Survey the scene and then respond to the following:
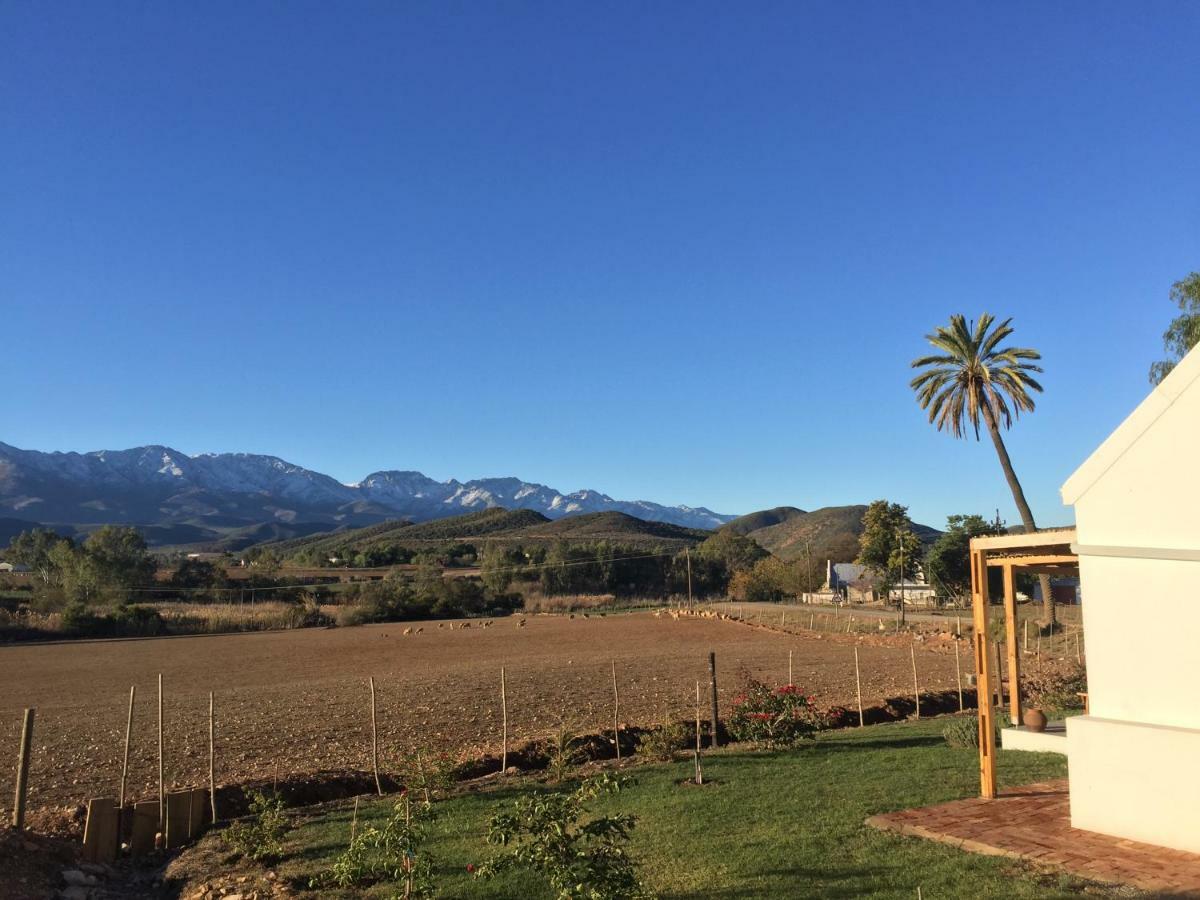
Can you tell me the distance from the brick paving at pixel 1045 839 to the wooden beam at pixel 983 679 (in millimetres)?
277

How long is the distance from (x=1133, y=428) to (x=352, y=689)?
24.1 meters

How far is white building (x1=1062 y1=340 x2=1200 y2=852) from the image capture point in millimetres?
7266

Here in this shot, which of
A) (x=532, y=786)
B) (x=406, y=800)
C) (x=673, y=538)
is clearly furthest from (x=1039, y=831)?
(x=673, y=538)

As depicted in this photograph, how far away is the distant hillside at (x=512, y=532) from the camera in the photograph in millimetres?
143625

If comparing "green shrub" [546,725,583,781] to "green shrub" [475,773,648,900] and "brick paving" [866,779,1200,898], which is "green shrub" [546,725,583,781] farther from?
"green shrub" [475,773,648,900]

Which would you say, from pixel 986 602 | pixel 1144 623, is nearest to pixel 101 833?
pixel 986 602

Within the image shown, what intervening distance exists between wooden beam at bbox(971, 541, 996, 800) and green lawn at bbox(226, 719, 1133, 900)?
461 millimetres

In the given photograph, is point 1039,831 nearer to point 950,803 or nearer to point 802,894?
point 950,803

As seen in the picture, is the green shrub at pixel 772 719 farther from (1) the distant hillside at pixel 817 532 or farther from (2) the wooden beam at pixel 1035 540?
(1) the distant hillside at pixel 817 532

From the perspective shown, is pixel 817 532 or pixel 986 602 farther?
pixel 817 532

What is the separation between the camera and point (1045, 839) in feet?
24.9

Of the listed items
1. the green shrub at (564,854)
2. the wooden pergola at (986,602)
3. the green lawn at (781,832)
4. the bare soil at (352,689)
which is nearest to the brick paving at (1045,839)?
the green lawn at (781,832)

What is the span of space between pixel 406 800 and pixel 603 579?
91758 mm

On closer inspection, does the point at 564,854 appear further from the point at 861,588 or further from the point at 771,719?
the point at 861,588
